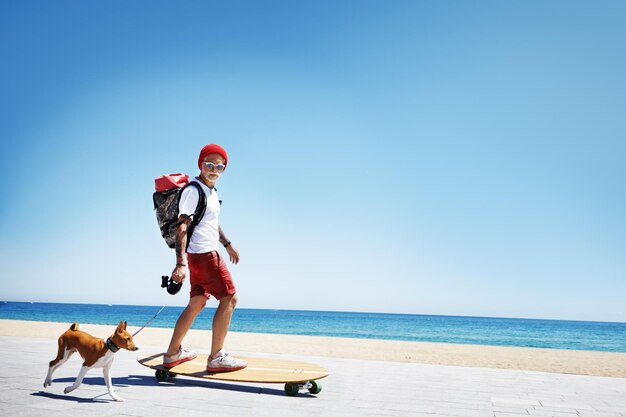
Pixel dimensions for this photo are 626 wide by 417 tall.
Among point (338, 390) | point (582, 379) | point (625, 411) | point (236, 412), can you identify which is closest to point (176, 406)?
point (236, 412)

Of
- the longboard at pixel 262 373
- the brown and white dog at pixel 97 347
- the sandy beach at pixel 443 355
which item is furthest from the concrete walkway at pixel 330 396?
the sandy beach at pixel 443 355

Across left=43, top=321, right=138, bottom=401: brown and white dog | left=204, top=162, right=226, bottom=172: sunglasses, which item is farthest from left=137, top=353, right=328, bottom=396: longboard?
left=204, top=162, right=226, bottom=172: sunglasses

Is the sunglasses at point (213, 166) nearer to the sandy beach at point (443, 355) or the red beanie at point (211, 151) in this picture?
the red beanie at point (211, 151)

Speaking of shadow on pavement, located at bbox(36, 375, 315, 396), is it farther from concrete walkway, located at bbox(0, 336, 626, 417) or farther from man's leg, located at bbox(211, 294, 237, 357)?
man's leg, located at bbox(211, 294, 237, 357)

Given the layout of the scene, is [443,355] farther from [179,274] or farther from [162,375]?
[179,274]

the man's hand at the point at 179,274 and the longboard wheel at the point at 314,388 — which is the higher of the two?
the man's hand at the point at 179,274

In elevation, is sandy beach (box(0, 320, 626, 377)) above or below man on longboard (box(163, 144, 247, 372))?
below

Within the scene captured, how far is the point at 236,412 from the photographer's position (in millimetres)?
3312

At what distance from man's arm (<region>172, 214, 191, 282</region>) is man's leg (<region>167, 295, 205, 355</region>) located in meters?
0.61

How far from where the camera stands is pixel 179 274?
3816mm

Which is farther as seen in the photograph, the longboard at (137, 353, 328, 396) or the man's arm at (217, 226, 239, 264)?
the man's arm at (217, 226, 239, 264)

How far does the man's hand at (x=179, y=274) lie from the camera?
3797mm

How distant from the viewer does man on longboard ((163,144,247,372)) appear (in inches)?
168

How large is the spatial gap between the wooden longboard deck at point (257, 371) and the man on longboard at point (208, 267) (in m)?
0.11
